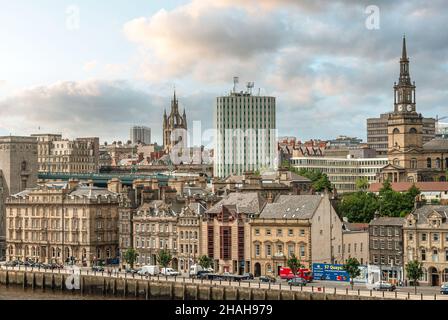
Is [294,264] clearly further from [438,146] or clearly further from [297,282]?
[438,146]

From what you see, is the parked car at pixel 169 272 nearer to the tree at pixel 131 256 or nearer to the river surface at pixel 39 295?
the river surface at pixel 39 295

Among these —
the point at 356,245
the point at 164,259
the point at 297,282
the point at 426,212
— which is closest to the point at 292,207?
the point at 356,245

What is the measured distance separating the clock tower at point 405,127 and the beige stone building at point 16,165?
5889 cm

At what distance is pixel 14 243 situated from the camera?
136m

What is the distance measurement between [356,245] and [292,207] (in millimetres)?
6757

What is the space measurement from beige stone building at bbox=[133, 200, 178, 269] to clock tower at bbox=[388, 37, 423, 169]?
7052 cm

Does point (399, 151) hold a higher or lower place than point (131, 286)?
higher

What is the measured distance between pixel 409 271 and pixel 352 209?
35.9m

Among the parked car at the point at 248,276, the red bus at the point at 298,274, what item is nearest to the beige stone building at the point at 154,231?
the parked car at the point at 248,276

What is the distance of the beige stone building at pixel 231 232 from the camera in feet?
362

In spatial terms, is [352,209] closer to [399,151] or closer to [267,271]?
[267,271]

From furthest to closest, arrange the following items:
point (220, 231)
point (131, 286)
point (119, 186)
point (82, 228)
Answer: point (119, 186), point (82, 228), point (220, 231), point (131, 286)
